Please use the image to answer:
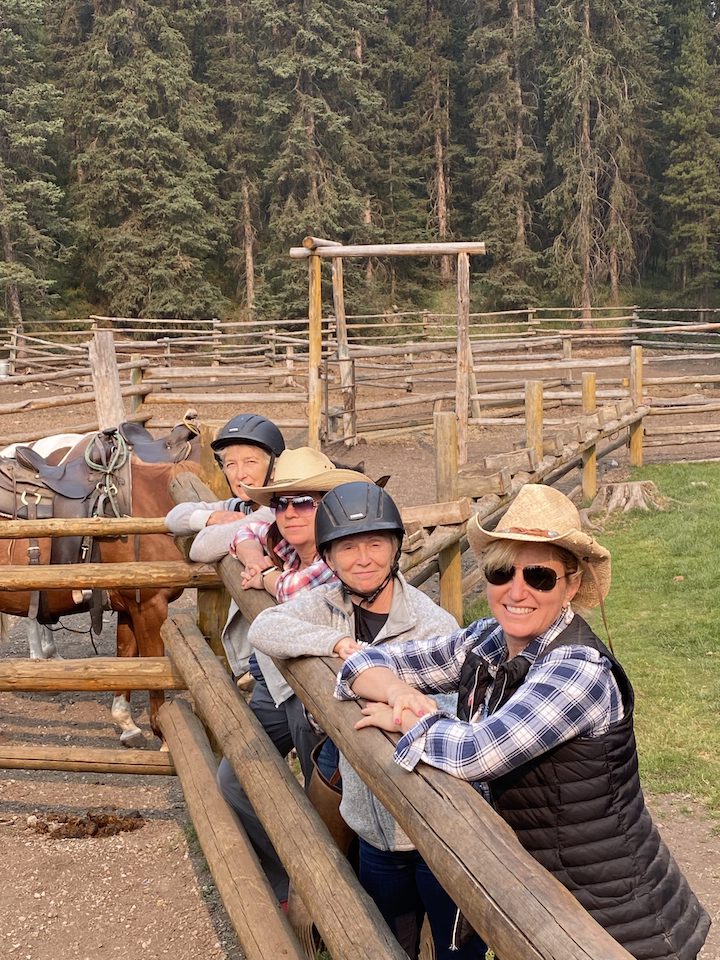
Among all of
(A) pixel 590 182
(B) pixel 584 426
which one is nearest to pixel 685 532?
(B) pixel 584 426

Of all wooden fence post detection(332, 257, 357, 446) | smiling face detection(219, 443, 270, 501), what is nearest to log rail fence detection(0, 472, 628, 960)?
smiling face detection(219, 443, 270, 501)

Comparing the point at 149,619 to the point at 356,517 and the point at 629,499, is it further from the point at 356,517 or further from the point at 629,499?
the point at 629,499

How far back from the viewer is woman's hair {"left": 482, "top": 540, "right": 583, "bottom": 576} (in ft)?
7.26

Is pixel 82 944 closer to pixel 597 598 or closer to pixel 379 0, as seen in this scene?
pixel 597 598

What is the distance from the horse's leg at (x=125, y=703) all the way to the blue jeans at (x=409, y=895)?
10.4ft

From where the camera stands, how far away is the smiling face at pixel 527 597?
2.17 m

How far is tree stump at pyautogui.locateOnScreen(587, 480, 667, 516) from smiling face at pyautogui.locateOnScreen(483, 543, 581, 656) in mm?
8857

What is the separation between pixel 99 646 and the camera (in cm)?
735

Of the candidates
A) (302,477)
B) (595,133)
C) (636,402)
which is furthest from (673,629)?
(595,133)

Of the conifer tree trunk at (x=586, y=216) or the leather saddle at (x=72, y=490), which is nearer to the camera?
the leather saddle at (x=72, y=490)

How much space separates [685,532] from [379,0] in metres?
40.7

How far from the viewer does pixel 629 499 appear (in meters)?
10.9

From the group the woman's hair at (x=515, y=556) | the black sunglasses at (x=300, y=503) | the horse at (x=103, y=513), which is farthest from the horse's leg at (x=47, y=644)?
the woman's hair at (x=515, y=556)

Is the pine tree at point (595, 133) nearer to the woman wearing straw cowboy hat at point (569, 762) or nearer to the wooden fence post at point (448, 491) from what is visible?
the wooden fence post at point (448, 491)
